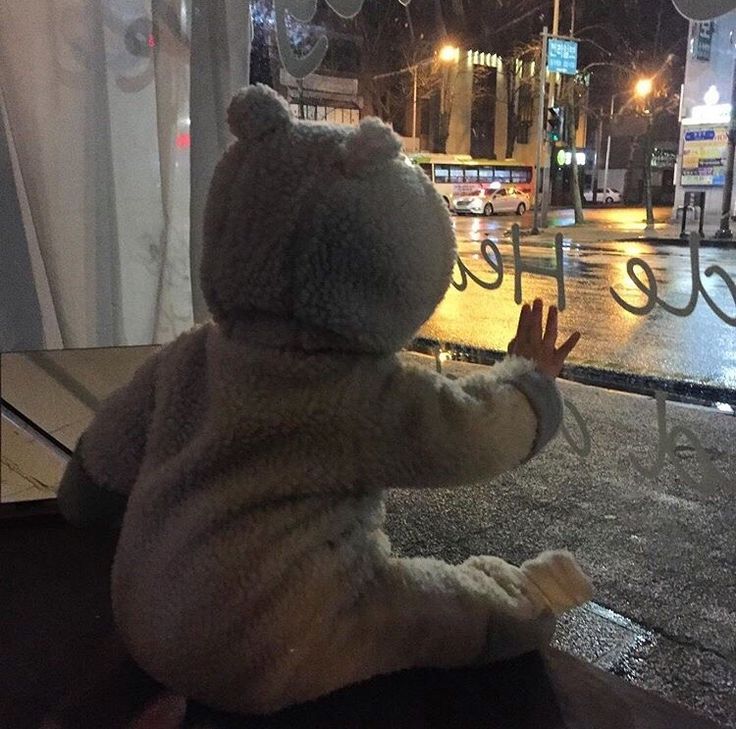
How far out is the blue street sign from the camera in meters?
1.88

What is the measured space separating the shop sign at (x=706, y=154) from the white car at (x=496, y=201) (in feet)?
1.32

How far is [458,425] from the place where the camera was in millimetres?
1228

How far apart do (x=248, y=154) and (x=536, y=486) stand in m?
1.36

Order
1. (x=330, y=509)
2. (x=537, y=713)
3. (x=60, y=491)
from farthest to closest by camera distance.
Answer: (x=60, y=491) < (x=537, y=713) < (x=330, y=509)

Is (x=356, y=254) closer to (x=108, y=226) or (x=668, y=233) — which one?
(x=668, y=233)

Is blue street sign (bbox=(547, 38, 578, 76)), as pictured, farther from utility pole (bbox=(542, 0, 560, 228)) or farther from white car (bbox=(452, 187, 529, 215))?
white car (bbox=(452, 187, 529, 215))

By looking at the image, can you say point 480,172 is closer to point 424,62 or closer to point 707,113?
point 424,62

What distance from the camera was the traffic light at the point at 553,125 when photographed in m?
1.98

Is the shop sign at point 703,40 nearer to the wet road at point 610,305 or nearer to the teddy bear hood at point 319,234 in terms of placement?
the wet road at point 610,305

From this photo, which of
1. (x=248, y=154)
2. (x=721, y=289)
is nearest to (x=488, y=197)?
(x=721, y=289)

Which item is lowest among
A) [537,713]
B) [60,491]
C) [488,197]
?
[537,713]

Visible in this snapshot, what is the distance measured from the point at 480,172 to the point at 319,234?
1.13 meters

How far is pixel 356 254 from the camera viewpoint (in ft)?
3.84

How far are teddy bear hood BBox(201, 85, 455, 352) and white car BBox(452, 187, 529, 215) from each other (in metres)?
0.68
